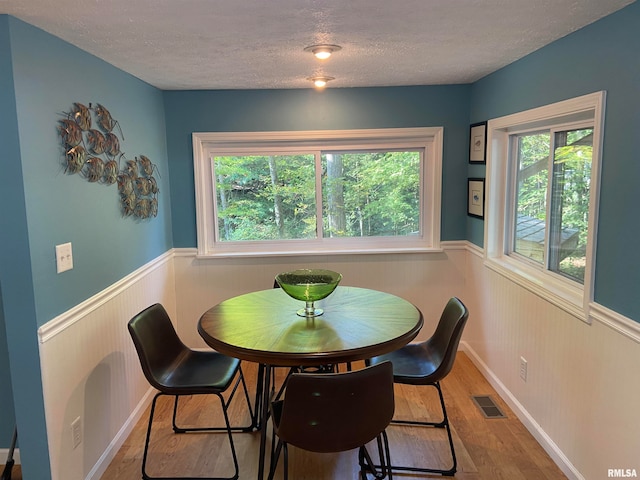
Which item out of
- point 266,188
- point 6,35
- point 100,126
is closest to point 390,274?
point 266,188

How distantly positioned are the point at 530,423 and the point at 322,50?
235 cm

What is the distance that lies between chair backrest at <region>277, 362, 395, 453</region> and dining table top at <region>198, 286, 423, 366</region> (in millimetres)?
173

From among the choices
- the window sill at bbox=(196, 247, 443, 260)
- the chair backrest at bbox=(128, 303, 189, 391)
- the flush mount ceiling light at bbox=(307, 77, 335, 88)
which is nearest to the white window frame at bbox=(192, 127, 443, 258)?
the window sill at bbox=(196, 247, 443, 260)

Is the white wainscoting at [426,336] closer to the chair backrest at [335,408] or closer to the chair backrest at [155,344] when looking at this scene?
the chair backrest at [155,344]

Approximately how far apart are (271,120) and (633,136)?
7.93 ft

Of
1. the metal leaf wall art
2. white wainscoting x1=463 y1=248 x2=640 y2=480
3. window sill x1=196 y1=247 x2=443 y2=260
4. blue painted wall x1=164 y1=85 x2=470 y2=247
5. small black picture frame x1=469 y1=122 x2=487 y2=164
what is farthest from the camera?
window sill x1=196 y1=247 x2=443 y2=260

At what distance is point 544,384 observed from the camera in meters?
2.47

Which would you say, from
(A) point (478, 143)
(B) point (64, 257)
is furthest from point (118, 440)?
(A) point (478, 143)

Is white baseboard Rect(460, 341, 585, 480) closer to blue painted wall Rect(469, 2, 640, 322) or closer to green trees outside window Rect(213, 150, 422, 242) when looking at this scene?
blue painted wall Rect(469, 2, 640, 322)

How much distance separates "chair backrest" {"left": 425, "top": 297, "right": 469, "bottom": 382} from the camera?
7.21 ft

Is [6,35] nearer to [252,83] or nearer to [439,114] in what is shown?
[252,83]

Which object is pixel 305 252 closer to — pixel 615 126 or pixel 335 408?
pixel 335 408

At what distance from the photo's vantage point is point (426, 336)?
12.6 feet

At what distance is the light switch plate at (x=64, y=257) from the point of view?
6.42 feet
